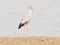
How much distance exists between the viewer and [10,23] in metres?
17.8

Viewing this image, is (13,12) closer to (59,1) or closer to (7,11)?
(7,11)

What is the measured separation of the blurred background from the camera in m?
15.7

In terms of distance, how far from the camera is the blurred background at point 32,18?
15.7 meters

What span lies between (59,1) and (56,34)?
8.09m

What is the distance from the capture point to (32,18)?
62.2 ft
